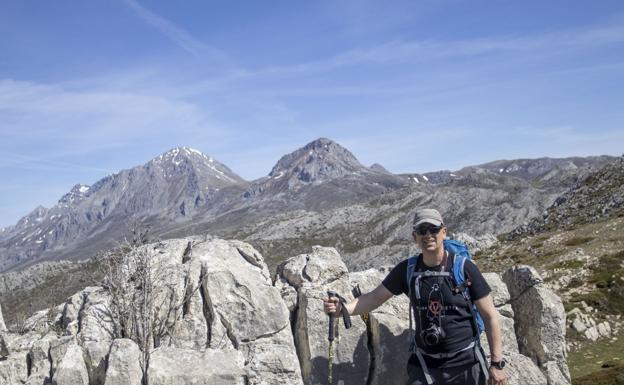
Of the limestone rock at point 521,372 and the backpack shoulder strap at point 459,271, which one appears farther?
the limestone rock at point 521,372

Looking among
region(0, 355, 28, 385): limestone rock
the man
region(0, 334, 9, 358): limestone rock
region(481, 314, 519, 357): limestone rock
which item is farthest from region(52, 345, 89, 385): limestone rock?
region(481, 314, 519, 357): limestone rock

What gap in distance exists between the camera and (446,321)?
28.1 feet

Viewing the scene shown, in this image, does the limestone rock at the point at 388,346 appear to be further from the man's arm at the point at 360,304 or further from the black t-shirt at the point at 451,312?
the black t-shirt at the point at 451,312

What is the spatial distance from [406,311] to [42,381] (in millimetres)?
9602

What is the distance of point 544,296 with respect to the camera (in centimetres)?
1423

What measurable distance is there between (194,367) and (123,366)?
170 cm

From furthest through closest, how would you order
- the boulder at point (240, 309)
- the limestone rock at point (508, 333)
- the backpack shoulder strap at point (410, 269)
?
the limestone rock at point (508, 333) → the boulder at point (240, 309) → the backpack shoulder strap at point (410, 269)

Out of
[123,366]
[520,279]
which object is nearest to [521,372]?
[520,279]

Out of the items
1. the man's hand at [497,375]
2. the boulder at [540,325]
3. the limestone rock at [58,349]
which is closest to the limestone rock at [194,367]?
the limestone rock at [58,349]

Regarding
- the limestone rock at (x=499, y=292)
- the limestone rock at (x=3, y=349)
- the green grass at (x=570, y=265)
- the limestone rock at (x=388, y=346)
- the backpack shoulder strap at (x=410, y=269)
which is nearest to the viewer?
the backpack shoulder strap at (x=410, y=269)

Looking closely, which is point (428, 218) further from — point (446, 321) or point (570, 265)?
point (570, 265)

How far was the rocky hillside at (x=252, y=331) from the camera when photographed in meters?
11.2

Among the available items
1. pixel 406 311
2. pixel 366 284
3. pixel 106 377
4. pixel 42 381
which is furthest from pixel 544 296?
pixel 42 381

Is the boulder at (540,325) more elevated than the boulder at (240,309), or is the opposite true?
the boulder at (240,309)
